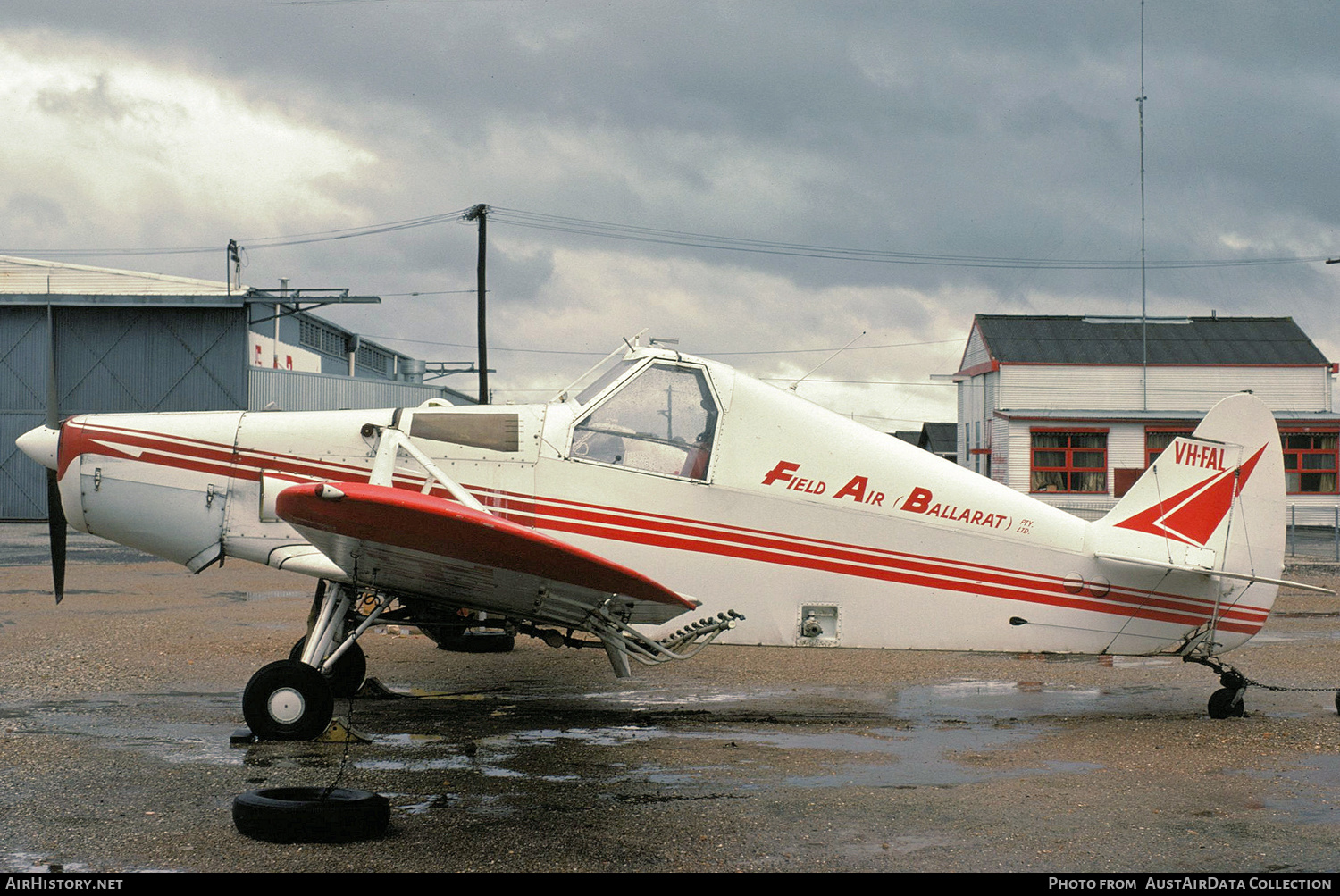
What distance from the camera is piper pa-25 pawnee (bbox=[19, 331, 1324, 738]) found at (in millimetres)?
7223

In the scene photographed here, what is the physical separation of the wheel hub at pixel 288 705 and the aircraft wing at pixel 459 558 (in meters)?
0.80

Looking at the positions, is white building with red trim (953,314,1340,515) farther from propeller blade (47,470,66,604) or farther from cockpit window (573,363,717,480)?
propeller blade (47,470,66,604)

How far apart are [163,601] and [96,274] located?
38.1 metres

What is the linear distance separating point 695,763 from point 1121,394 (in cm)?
3602

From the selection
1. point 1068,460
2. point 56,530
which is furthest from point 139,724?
point 1068,460

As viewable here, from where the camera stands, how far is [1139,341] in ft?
133

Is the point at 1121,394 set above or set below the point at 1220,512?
above

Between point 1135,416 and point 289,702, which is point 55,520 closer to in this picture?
point 289,702

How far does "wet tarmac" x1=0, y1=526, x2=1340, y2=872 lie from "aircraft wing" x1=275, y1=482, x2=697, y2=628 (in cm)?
95

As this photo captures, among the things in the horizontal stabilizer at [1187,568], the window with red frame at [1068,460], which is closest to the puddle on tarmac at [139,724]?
the horizontal stabilizer at [1187,568]

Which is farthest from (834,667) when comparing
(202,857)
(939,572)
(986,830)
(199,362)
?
(199,362)


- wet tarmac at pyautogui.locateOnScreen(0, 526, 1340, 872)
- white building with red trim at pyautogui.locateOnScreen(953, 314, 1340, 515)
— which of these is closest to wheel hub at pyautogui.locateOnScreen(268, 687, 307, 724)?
wet tarmac at pyautogui.locateOnScreen(0, 526, 1340, 872)

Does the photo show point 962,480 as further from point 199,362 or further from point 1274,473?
point 199,362
